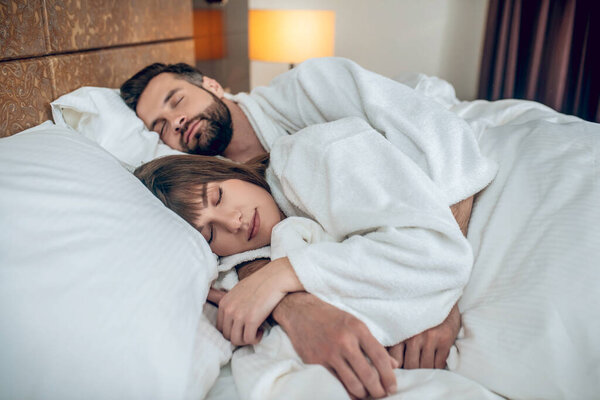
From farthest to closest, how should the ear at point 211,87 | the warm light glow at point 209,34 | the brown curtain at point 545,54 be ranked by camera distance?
1. the warm light glow at point 209,34
2. the brown curtain at point 545,54
3. the ear at point 211,87

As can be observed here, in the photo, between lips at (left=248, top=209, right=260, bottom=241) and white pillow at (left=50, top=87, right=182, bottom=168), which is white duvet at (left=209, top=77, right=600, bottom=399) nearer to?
lips at (left=248, top=209, right=260, bottom=241)

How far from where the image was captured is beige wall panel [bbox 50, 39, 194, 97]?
1.11 meters

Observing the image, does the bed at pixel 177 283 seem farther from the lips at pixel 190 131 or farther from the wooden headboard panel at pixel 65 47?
the lips at pixel 190 131

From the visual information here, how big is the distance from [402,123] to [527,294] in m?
0.40

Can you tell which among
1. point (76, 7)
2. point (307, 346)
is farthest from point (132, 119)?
point (307, 346)

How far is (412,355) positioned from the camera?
735mm

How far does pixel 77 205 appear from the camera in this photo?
2.21 ft

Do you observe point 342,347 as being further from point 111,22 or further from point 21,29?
point 111,22

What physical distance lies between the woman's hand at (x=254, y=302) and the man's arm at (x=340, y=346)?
0.10 ft

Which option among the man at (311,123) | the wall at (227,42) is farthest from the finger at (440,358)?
the wall at (227,42)

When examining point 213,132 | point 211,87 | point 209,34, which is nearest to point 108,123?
point 213,132

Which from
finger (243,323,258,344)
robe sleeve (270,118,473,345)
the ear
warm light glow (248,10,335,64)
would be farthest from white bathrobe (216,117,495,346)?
warm light glow (248,10,335,64)

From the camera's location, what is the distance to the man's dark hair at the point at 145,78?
1.32 m

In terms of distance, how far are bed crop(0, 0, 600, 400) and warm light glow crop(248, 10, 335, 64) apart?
62.2 inches
